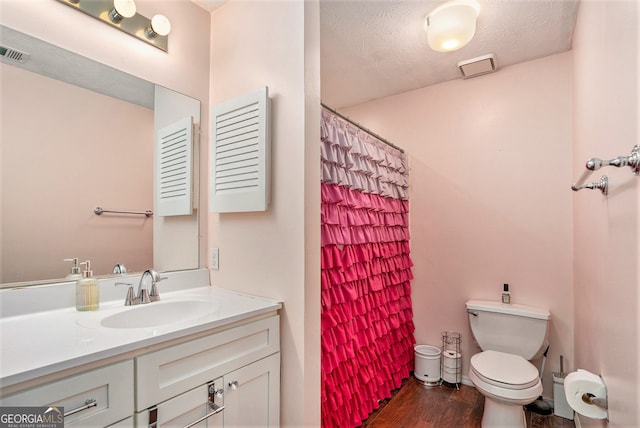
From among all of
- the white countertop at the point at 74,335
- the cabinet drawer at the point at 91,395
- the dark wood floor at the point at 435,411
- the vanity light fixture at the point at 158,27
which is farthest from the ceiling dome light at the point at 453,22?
the dark wood floor at the point at 435,411

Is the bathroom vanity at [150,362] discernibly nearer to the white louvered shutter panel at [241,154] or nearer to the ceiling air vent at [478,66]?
the white louvered shutter panel at [241,154]

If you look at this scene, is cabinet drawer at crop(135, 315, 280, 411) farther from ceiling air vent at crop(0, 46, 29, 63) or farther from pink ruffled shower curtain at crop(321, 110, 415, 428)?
ceiling air vent at crop(0, 46, 29, 63)

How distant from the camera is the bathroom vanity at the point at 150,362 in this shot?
0.80m

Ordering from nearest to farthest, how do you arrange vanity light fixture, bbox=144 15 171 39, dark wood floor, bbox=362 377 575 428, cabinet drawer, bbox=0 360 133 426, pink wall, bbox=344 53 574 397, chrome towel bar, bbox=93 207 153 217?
cabinet drawer, bbox=0 360 133 426
chrome towel bar, bbox=93 207 153 217
vanity light fixture, bbox=144 15 171 39
dark wood floor, bbox=362 377 575 428
pink wall, bbox=344 53 574 397

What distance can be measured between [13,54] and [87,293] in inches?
39.0

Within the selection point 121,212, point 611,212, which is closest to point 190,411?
point 121,212

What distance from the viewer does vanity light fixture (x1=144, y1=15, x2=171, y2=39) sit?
1566mm

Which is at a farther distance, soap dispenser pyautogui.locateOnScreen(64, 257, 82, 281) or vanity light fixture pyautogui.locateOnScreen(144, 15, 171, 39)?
vanity light fixture pyautogui.locateOnScreen(144, 15, 171, 39)

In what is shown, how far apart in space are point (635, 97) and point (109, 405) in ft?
5.61

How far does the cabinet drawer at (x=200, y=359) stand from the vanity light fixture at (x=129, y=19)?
1.51m

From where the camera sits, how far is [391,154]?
8.46 feet

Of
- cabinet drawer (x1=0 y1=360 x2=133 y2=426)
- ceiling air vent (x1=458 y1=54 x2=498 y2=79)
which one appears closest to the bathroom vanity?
cabinet drawer (x1=0 y1=360 x2=133 y2=426)

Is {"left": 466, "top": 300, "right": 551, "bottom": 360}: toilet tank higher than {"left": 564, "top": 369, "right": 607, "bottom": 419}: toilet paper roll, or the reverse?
{"left": 564, "top": 369, "right": 607, "bottom": 419}: toilet paper roll

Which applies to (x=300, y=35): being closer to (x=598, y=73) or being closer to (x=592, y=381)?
(x=598, y=73)
